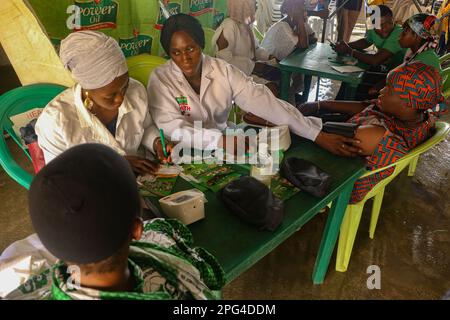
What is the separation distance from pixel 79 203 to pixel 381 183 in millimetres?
1626

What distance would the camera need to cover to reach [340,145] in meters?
1.58

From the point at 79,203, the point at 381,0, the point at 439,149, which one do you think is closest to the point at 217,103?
the point at 79,203

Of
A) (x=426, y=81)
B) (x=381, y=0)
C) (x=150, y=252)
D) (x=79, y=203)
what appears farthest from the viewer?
(x=381, y=0)

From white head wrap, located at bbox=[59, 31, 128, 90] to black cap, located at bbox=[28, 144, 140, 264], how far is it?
79 cm

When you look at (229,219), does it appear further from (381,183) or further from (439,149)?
(439,149)

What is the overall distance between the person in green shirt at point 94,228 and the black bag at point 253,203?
0.37 m

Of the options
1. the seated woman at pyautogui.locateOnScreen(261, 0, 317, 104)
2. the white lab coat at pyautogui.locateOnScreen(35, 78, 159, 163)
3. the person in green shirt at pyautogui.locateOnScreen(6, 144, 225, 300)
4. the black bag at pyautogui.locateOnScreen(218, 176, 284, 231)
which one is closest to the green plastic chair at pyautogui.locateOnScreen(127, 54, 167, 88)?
the white lab coat at pyautogui.locateOnScreen(35, 78, 159, 163)

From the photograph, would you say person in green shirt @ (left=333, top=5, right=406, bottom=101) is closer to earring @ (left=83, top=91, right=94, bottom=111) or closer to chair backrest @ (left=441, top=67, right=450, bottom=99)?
chair backrest @ (left=441, top=67, right=450, bottom=99)

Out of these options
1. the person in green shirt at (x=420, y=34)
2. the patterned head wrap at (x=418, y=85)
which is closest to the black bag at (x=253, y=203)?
the patterned head wrap at (x=418, y=85)

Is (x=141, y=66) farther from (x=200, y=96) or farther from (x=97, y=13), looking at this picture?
(x=200, y=96)

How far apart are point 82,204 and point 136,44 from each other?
1913mm

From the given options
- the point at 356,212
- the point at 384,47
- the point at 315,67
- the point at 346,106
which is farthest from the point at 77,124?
the point at 384,47

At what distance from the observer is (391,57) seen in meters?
3.25

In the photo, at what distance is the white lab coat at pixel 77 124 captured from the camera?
148 cm
